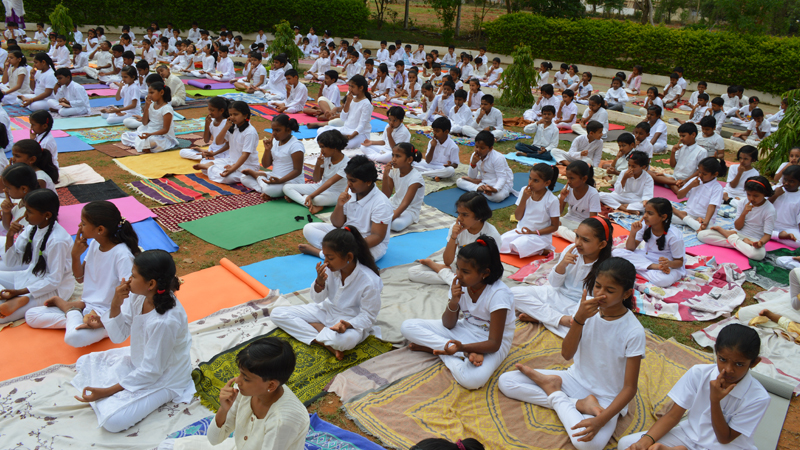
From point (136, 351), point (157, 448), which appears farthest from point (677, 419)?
point (136, 351)

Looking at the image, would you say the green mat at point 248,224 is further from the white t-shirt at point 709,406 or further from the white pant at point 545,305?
the white t-shirt at point 709,406

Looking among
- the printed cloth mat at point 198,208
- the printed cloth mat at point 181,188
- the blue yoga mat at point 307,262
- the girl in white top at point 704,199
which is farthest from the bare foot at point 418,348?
the girl in white top at point 704,199

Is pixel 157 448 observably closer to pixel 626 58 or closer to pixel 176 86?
pixel 176 86

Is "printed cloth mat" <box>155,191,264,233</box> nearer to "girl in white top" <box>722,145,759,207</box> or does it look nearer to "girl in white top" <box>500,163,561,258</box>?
"girl in white top" <box>500,163,561,258</box>

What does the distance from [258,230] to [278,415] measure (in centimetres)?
400

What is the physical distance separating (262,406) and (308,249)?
3.22 metres

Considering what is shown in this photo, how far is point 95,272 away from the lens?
4.09 m

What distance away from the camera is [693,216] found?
23.7 ft

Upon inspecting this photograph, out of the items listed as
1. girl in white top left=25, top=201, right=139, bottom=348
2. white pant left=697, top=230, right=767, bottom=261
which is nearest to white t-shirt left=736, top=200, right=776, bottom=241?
white pant left=697, top=230, right=767, bottom=261

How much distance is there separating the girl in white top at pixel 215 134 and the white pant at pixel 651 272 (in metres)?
5.87

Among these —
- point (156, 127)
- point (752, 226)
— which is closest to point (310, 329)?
point (752, 226)

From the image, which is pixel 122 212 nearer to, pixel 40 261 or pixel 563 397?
A: pixel 40 261

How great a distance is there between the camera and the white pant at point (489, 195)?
7727mm

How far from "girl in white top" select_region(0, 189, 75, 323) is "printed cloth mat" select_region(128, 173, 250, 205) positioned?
2.57m
